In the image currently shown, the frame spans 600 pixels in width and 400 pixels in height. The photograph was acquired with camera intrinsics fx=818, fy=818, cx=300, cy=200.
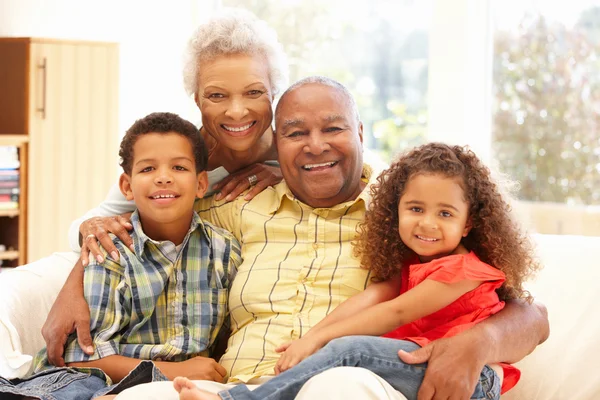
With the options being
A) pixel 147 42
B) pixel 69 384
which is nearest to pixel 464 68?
pixel 147 42

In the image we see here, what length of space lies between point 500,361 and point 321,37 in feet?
10.9

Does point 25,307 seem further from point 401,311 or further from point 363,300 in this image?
point 401,311

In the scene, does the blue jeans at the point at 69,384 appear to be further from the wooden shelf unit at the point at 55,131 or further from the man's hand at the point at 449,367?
the wooden shelf unit at the point at 55,131

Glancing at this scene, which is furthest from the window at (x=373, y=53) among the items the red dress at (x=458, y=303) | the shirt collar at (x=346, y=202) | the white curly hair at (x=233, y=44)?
the red dress at (x=458, y=303)

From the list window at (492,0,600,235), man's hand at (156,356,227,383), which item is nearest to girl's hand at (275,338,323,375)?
man's hand at (156,356,227,383)

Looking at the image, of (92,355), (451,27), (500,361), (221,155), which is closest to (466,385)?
(500,361)

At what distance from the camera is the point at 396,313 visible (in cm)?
184

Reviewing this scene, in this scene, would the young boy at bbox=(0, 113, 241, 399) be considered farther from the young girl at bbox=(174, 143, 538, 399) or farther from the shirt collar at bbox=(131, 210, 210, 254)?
the young girl at bbox=(174, 143, 538, 399)

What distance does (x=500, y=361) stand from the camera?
6.07ft

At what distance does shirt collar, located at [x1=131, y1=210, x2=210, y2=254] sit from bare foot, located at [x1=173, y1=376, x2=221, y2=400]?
0.49 meters

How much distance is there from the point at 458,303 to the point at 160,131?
35.3 inches

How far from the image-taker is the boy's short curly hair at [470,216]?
1918mm

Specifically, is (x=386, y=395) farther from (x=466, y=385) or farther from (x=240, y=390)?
(x=240, y=390)

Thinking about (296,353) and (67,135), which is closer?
(296,353)
